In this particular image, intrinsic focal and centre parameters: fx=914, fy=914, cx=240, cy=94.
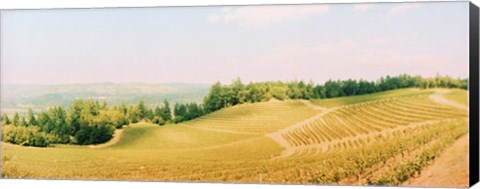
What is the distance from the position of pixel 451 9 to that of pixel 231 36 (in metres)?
2.47

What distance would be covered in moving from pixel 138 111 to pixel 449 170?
12.0 feet

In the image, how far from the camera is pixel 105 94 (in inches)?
425

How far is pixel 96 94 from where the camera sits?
10.8 meters

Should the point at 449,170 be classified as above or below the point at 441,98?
below

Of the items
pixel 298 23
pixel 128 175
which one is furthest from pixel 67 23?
pixel 298 23

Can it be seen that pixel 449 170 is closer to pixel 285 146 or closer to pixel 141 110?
pixel 285 146

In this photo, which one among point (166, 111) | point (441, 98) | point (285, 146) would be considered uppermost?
point (441, 98)

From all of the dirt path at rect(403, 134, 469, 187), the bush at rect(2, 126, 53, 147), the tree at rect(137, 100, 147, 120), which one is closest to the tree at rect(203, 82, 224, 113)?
the tree at rect(137, 100, 147, 120)

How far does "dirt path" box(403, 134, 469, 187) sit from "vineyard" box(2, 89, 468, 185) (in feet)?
0.22

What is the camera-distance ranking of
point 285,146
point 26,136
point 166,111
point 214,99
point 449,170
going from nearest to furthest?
point 449,170, point 285,146, point 214,99, point 166,111, point 26,136

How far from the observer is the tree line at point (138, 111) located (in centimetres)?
1010

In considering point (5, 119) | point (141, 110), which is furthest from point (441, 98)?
point (5, 119)

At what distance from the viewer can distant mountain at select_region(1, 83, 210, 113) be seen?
10.6 m

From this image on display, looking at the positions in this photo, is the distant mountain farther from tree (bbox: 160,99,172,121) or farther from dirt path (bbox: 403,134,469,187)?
dirt path (bbox: 403,134,469,187)
